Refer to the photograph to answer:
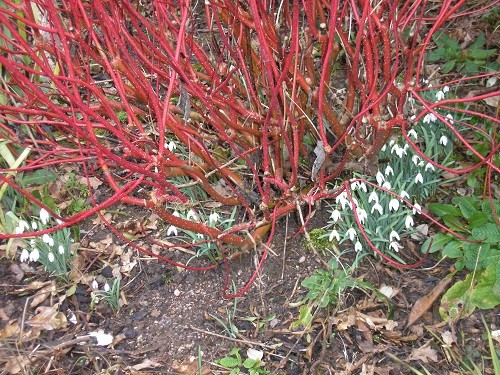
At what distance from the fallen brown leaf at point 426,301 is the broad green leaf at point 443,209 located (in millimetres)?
249

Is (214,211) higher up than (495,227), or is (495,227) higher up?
(214,211)

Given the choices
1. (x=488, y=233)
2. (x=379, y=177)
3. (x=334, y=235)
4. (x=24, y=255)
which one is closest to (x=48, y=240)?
(x=24, y=255)

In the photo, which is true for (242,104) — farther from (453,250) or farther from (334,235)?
(453,250)

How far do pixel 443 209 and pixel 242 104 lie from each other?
3.06ft

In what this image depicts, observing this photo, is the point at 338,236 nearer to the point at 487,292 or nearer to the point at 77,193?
the point at 487,292

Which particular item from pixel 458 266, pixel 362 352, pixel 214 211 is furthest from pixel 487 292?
pixel 214 211

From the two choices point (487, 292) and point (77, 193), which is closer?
point (487, 292)

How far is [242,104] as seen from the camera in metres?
2.48

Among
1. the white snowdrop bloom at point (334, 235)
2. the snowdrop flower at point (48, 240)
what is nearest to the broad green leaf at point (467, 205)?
the white snowdrop bloom at point (334, 235)

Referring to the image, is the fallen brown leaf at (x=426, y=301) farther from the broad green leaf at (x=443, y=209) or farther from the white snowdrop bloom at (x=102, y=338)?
the white snowdrop bloom at (x=102, y=338)

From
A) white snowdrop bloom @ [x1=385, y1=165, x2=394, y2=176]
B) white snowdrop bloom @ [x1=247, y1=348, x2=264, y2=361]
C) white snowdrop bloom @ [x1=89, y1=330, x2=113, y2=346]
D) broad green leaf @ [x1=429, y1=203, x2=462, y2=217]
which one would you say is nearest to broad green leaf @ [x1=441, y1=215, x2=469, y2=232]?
broad green leaf @ [x1=429, y1=203, x2=462, y2=217]

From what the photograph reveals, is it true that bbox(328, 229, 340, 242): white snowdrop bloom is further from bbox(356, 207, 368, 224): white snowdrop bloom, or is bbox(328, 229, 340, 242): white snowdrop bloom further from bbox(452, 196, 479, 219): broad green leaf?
bbox(452, 196, 479, 219): broad green leaf

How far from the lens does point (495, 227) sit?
2330 mm

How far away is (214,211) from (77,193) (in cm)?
81
